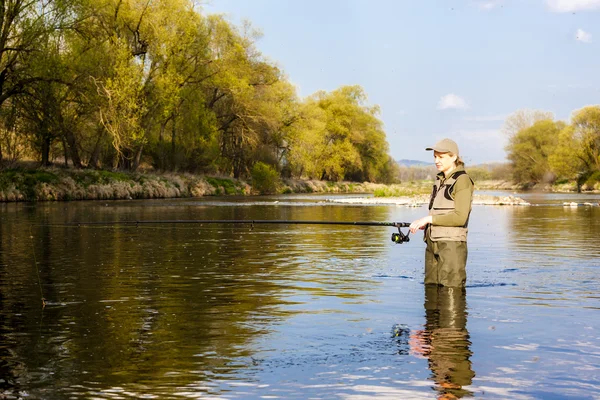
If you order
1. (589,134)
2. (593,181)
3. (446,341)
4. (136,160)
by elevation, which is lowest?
(446,341)

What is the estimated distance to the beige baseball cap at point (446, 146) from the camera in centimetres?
925

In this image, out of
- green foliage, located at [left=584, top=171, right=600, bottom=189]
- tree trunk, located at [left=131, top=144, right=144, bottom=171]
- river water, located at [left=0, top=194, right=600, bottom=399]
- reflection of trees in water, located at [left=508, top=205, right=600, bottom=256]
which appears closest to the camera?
river water, located at [left=0, top=194, right=600, bottom=399]

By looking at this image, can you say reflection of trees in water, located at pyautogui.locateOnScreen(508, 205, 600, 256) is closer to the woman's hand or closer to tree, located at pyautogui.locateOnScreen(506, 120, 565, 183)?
the woman's hand

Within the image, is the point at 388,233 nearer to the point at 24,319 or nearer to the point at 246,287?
the point at 246,287

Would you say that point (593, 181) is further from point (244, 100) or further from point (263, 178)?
point (244, 100)

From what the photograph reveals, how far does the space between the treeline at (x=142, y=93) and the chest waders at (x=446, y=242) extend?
1250 inches

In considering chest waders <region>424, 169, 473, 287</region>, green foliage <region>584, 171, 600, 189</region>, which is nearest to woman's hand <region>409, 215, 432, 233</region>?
chest waders <region>424, 169, 473, 287</region>

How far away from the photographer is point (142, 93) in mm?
49469

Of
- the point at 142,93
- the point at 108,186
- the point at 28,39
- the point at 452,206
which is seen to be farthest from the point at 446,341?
the point at 142,93

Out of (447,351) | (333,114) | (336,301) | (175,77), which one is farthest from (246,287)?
(333,114)

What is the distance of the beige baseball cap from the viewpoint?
30.3ft

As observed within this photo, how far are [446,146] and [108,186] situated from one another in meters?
38.8

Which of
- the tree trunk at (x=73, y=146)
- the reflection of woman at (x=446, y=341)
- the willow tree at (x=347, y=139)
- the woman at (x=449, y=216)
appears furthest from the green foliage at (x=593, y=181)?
the woman at (x=449, y=216)

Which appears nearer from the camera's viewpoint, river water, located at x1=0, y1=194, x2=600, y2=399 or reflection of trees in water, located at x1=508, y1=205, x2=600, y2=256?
river water, located at x1=0, y1=194, x2=600, y2=399
